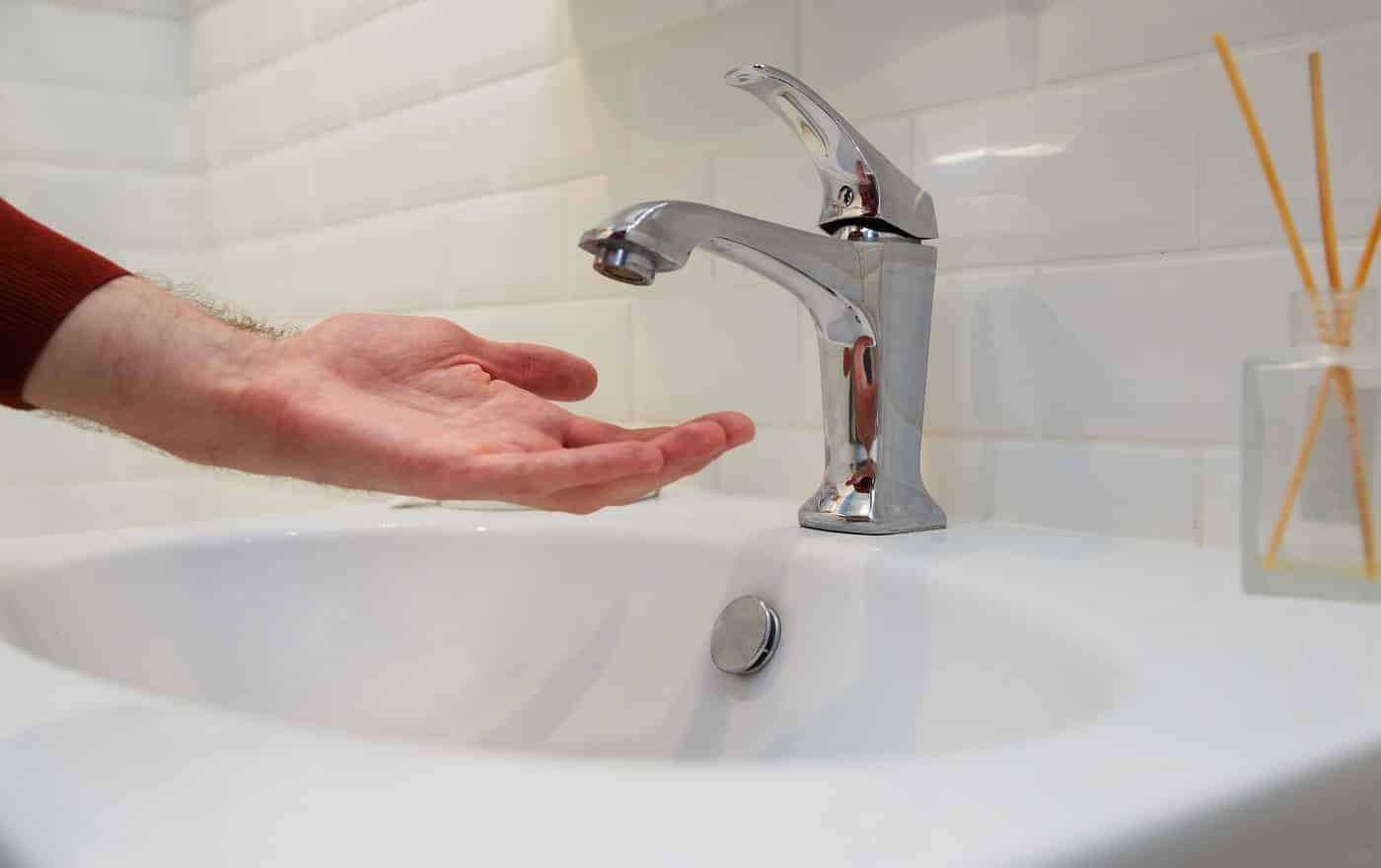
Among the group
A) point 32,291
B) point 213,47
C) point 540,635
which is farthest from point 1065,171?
point 213,47

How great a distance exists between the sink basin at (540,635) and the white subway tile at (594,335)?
0.73 feet

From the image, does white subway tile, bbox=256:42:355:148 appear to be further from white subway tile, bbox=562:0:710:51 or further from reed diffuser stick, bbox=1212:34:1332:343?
reed diffuser stick, bbox=1212:34:1332:343

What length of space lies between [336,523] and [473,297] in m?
0.36

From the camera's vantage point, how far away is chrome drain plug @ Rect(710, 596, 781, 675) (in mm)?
602

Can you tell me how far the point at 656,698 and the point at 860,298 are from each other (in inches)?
9.7

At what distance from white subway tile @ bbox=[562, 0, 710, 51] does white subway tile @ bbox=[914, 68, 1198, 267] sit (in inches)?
9.5

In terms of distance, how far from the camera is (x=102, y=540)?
A: 27.9 inches

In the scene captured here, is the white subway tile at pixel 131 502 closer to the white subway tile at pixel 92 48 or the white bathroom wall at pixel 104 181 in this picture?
the white bathroom wall at pixel 104 181

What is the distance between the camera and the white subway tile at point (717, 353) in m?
0.81

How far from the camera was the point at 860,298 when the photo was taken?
2.05 ft

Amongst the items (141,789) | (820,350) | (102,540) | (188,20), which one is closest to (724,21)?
(820,350)

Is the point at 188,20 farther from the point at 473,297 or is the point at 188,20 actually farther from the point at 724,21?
the point at 724,21

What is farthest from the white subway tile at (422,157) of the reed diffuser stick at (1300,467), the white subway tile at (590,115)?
the reed diffuser stick at (1300,467)

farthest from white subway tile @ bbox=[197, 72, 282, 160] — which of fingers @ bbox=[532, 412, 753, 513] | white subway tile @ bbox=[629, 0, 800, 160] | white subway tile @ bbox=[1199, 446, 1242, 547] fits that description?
white subway tile @ bbox=[1199, 446, 1242, 547]
